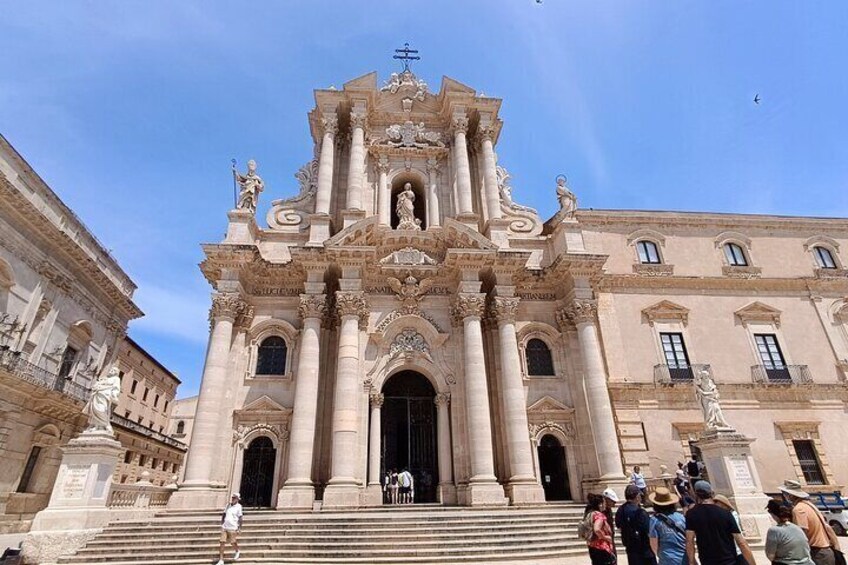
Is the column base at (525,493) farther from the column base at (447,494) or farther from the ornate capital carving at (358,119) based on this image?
the ornate capital carving at (358,119)

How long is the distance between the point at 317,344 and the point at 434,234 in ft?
22.4

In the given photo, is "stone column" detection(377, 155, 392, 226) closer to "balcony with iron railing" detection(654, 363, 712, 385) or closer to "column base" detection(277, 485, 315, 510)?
"column base" detection(277, 485, 315, 510)

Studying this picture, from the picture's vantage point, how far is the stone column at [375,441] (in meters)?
17.2

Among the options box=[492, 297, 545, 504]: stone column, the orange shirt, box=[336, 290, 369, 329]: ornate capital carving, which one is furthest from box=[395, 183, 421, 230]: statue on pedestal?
the orange shirt

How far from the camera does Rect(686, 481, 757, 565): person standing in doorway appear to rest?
482 centimetres

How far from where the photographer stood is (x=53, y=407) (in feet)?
72.2

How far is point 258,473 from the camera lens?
17344 millimetres

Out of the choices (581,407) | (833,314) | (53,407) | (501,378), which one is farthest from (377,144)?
(833,314)

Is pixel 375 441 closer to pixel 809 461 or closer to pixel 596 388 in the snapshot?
pixel 596 388

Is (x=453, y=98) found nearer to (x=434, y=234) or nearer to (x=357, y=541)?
(x=434, y=234)

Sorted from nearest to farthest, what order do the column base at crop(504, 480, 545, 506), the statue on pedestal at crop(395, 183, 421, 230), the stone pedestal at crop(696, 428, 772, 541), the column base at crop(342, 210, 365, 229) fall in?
the stone pedestal at crop(696, 428, 772, 541) < the column base at crop(504, 480, 545, 506) < the column base at crop(342, 210, 365, 229) < the statue on pedestal at crop(395, 183, 421, 230)

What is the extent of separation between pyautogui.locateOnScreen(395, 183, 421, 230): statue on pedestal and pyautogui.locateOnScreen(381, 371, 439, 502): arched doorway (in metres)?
6.31

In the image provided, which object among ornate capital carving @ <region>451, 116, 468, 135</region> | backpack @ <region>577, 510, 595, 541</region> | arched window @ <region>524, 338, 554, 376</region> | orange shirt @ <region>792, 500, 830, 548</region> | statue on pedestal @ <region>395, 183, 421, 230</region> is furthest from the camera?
ornate capital carving @ <region>451, 116, 468, 135</region>

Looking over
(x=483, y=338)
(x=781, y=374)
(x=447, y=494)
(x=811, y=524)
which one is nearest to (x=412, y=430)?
(x=447, y=494)
